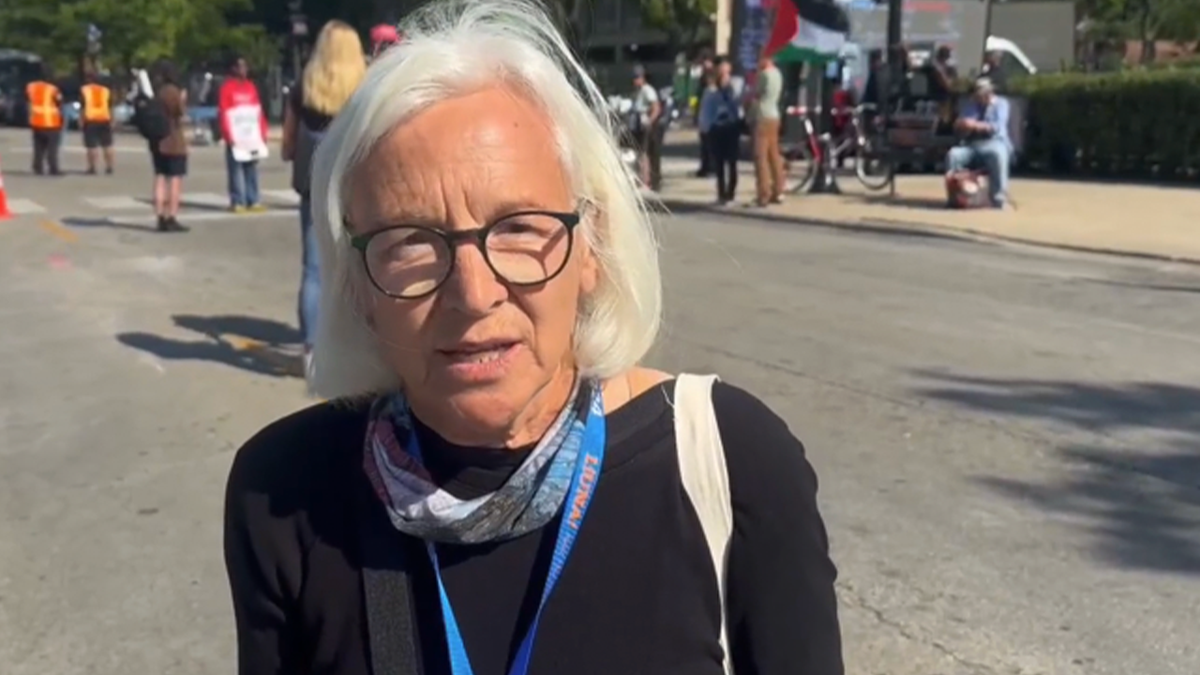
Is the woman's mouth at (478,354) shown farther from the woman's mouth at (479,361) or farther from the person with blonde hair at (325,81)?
the person with blonde hair at (325,81)

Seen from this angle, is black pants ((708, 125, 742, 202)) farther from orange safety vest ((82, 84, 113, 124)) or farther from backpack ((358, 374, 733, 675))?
backpack ((358, 374, 733, 675))

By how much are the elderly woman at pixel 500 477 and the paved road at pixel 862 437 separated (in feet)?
9.74

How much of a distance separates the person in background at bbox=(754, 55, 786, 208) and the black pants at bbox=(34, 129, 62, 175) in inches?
537

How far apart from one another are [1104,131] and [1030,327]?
13753mm

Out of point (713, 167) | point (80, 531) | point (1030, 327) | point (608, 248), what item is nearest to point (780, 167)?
point (713, 167)

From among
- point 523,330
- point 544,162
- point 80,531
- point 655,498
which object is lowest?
point 80,531

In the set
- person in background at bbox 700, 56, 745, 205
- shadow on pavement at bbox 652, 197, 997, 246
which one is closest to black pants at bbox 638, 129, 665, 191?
person in background at bbox 700, 56, 745, 205

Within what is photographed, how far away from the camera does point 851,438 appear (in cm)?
740

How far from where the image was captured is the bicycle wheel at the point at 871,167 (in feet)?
72.9

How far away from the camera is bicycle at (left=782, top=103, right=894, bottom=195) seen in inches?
853

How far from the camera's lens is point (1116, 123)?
2298 centimetres

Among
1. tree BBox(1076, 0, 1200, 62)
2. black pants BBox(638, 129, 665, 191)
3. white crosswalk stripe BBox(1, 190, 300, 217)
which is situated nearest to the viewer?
white crosswalk stripe BBox(1, 190, 300, 217)

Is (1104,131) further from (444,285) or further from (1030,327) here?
(444,285)

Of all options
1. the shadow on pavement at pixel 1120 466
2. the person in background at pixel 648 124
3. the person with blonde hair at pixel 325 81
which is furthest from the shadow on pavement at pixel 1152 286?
the person in background at pixel 648 124
